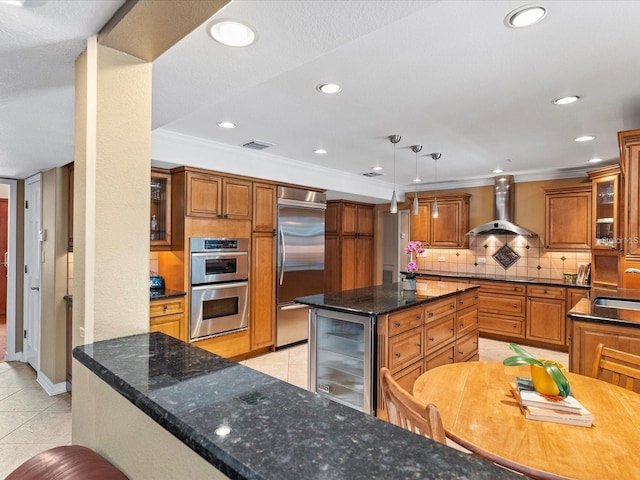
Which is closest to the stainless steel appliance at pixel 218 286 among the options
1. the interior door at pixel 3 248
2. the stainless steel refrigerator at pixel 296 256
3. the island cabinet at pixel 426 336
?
the stainless steel refrigerator at pixel 296 256

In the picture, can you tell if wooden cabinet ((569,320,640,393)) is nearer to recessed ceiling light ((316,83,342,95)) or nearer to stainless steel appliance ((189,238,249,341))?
recessed ceiling light ((316,83,342,95))

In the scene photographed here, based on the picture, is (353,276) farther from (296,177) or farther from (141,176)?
(141,176)

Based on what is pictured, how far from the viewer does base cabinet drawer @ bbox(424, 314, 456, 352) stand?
11.0 ft

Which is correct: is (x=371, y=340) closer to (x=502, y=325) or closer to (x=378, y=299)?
(x=378, y=299)

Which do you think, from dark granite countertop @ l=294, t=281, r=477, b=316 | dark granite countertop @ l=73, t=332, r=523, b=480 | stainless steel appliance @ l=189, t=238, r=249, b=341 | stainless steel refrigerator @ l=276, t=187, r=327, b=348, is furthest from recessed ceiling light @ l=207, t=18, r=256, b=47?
stainless steel refrigerator @ l=276, t=187, r=327, b=348

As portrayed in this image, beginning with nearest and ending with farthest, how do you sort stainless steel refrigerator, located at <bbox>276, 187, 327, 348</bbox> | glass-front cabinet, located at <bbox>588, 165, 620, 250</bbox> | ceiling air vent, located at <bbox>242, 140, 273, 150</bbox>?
ceiling air vent, located at <bbox>242, 140, 273, 150</bbox> → glass-front cabinet, located at <bbox>588, 165, 620, 250</bbox> → stainless steel refrigerator, located at <bbox>276, 187, 327, 348</bbox>

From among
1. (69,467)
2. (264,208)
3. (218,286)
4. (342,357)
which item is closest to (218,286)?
(218,286)

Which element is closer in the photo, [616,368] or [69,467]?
[69,467]

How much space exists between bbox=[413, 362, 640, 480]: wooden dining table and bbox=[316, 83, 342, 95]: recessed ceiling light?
6.16 ft

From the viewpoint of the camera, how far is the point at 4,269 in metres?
6.82

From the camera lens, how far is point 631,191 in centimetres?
293

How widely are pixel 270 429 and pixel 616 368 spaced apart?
2.03 meters

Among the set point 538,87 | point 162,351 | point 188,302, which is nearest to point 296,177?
point 188,302

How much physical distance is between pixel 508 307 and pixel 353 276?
8.18ft
